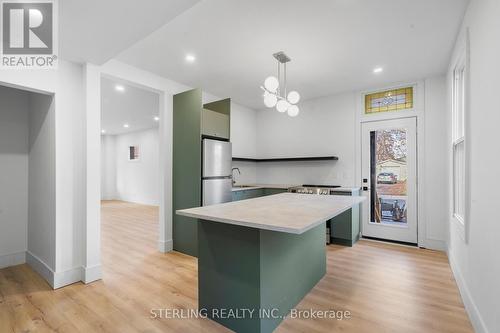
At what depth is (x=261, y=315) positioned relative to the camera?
1.73 metres

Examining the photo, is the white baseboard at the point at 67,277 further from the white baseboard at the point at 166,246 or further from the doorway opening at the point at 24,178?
the white baseboard at the point at 166,246

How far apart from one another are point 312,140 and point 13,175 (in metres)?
4.82

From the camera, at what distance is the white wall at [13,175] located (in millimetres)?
3131

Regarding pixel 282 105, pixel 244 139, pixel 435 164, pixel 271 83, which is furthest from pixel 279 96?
pixel 435 164

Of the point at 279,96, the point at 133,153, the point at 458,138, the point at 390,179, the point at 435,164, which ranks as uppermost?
the point at 279,96

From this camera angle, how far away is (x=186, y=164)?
11.6 ft

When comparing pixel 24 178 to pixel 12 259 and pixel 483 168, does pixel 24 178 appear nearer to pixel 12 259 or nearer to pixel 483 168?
pixel 12 259

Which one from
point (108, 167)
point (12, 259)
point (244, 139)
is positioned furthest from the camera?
point (108, 167)

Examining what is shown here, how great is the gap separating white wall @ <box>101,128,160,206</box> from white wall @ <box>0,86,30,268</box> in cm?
460

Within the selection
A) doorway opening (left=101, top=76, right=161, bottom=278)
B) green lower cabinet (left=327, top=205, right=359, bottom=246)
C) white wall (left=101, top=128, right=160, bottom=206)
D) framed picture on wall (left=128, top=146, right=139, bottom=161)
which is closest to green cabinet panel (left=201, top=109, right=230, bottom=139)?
doorway opening (left=101, top=76, right=161, bottom=278)

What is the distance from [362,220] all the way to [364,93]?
2336 mm

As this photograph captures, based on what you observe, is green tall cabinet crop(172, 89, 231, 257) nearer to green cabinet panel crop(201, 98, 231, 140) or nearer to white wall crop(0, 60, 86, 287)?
green cabinet panel crop(201, 98, 231, 140)

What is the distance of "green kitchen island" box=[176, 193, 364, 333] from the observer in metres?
1.71

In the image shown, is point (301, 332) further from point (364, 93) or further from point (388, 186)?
point (364, 93)
